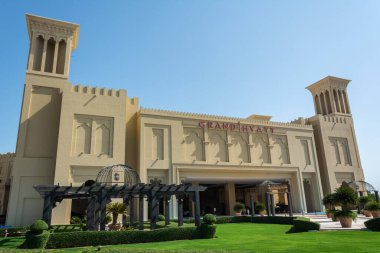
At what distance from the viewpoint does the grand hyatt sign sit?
34969 mm

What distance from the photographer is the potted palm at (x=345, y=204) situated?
1942 centimetres

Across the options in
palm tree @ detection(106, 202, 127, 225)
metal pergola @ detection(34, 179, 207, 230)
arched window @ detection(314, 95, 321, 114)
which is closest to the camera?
metal pergola @ detection(34, 179, 207, 230)

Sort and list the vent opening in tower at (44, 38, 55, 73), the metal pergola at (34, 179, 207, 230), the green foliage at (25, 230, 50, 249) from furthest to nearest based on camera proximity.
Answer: the vent opening in tower at (44, 38, 55, 73), the metal pergola at (34, 179, 207, 230), the green foliage at (25, 230, 50, 249)

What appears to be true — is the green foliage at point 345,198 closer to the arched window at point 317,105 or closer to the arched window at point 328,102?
the arched window at point 328,102

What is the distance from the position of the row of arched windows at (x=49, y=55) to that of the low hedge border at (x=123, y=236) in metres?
20.7

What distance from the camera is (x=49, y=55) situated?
104ft

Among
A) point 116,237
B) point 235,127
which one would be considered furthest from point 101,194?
point 235,127

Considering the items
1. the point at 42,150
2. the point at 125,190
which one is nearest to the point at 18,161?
the point at 42,150

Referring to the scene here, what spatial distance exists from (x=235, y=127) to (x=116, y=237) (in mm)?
23855

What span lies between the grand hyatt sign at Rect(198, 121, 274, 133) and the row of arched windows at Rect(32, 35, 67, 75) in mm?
16843

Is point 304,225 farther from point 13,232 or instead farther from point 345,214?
point 13,232

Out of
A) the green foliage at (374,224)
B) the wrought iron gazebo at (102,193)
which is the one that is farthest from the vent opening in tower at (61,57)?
the green foliage at (374,224)

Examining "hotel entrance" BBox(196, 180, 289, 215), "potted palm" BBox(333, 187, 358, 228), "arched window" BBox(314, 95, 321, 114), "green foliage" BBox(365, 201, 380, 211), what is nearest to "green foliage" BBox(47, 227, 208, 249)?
"potted palm" BBox(333, 187, 358, 228)

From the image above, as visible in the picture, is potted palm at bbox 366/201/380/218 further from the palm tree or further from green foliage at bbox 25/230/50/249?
green foliage at bbox 25/230/50/249
